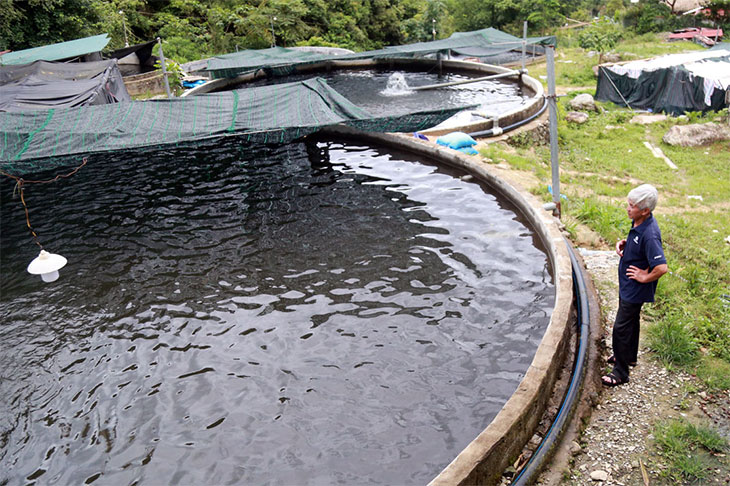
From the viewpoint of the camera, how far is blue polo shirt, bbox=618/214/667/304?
510 cm

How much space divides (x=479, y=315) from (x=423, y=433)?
2378 mm

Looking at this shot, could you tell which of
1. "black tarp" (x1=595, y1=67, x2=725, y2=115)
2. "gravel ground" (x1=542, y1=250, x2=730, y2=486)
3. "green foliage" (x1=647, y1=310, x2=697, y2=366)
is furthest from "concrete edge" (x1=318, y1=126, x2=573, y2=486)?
"black tarp" (x1=595, y1=67, x2=725, y2=115)

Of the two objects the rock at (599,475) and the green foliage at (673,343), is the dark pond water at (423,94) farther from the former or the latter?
the rock at (599,475)

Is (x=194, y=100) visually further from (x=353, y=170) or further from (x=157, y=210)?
(x=353, y=170)

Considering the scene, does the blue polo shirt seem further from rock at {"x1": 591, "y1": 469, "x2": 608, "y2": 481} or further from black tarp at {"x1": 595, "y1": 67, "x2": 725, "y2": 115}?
black tarp at {"x1": 595, "y1": 67, "x2": 725, "y2": 115}

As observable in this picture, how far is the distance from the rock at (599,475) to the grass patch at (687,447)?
0.51 meters

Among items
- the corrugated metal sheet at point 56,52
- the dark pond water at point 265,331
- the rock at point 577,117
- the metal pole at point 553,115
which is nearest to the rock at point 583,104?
the rock at point 577,117

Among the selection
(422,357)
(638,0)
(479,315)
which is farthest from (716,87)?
(638,0)

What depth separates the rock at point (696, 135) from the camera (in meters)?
17.0

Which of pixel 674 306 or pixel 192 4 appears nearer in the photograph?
pixel 674 306

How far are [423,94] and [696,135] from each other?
34.7 ft

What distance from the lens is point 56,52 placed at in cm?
2150

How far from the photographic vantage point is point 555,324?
19.2ft

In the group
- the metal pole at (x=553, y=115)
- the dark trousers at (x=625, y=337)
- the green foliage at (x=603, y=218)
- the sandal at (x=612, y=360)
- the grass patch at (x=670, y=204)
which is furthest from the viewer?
the green foliage at (x=603, y=218)
